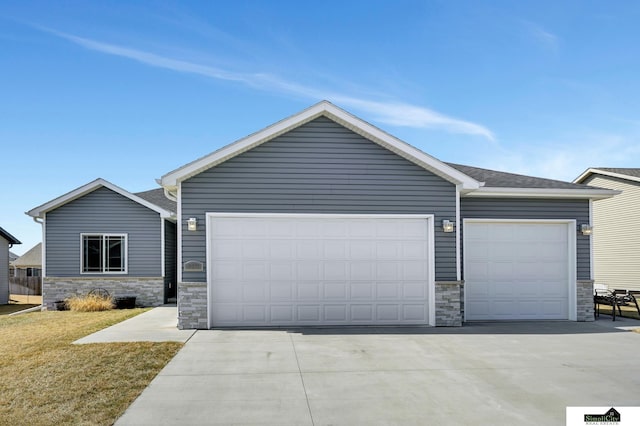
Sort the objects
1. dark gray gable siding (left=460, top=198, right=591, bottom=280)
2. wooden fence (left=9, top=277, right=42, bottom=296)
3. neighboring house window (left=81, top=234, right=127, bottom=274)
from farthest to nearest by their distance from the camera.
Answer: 1. wooden fence (left=9, top=277, right=42, bottom=296)
2. neighboring house window (left=81, top=234, right=127, bottom=274)
3. dark gray gable siding (left=460, top=198, right=591, bottom=280)

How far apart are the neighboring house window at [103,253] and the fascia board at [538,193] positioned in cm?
1154

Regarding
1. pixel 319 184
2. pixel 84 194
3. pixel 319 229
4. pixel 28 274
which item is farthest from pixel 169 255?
pixel 28 274

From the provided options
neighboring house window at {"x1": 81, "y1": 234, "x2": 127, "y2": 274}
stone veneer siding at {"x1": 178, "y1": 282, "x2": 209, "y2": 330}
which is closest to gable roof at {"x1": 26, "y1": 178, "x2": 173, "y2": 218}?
neighboring house window at {"x1": 81, "y1": 234, "x2": 127, "y2": 274}

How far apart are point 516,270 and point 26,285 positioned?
980 inches

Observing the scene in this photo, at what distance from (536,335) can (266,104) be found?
1196cm

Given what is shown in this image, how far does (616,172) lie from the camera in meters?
19.5

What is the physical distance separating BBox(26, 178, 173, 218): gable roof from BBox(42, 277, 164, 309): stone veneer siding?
228 cm

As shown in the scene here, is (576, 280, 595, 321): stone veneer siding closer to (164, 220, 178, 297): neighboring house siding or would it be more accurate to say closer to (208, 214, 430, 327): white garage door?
(208, 214, 430, 327): white garage door

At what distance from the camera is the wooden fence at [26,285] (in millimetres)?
23922

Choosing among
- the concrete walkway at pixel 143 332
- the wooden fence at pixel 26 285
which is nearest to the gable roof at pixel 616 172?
the concrete walkway at pixel 143 332

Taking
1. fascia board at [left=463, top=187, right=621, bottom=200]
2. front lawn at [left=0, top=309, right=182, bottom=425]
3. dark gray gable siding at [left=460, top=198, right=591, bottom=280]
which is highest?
fascia board at [left=463, top=187, right=621, bottom=200]

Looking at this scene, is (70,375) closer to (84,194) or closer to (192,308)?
(192,308)

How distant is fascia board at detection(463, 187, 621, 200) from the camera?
10.6 meters

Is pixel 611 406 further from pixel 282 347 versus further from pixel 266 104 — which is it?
pixel 266 104
